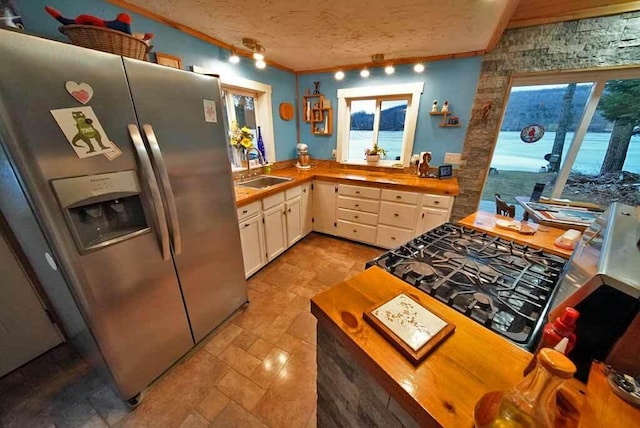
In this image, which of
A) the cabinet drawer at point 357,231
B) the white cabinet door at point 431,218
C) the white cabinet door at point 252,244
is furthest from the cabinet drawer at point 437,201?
the white cabinet door at point 252,244

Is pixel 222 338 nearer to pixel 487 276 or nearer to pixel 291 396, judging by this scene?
pixel 291 396

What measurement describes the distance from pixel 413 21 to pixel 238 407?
113 inches

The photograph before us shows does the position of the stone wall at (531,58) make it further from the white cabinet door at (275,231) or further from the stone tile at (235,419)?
the stone tile at (235,419)

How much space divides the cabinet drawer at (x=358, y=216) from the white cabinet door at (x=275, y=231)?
786 mm

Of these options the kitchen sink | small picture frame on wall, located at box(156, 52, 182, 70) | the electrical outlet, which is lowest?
the kitchen sink

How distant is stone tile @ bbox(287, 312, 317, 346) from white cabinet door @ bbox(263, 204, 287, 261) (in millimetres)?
843

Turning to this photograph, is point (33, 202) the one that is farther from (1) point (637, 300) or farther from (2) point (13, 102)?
(1) point (637, 300)

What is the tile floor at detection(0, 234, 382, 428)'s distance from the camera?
1.23m

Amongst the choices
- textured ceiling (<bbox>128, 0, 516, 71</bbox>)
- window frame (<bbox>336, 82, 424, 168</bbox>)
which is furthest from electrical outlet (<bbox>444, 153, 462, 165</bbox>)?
textured ceiling (<bbox>128, 0, 516, 71</bbox>)

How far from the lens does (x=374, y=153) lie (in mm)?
3152

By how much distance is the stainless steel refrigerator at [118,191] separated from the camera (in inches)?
32.4

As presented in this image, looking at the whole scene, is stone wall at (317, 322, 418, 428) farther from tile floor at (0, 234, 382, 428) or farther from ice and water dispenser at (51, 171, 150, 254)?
ice and water dispenser at (51, 171, 150, 254)

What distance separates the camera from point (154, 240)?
1.20 m

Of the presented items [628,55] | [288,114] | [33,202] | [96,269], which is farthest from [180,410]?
[628,55]
